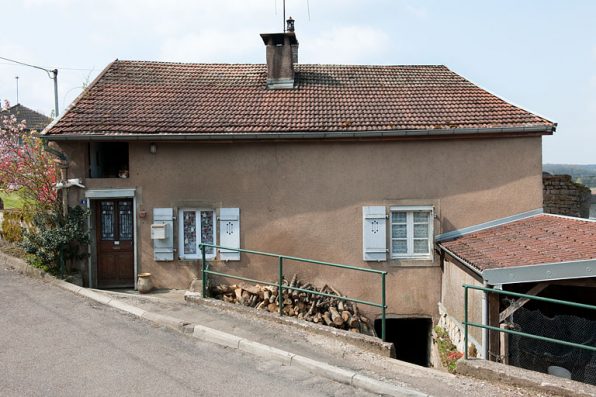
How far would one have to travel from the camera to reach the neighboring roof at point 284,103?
1040 centimetres

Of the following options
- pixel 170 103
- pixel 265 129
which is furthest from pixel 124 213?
pixel 265 129

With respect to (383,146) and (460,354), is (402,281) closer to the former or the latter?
(460,354)

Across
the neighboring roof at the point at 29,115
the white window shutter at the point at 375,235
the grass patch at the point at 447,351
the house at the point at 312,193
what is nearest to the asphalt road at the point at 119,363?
the house at the point at 312,193

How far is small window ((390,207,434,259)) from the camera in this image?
10.7 m

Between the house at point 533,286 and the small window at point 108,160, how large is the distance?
749 cm

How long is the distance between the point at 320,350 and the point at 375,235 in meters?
4.16

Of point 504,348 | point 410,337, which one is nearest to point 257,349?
point 504,348

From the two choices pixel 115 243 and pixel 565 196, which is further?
pixel 565 196

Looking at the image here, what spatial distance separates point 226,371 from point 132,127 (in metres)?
6.15

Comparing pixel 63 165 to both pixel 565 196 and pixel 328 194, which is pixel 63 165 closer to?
pixel 328 194

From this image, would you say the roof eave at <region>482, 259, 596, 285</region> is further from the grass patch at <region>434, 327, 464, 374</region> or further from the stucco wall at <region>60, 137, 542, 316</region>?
the stucco wall at <region>60, 137, 542, 316</region>

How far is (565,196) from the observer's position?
47.5 ft

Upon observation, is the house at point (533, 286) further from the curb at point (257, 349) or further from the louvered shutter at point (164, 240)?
the louvered shutter at point (164, 240)

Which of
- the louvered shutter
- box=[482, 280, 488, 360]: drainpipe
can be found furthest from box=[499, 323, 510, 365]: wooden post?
the louvered shutter
